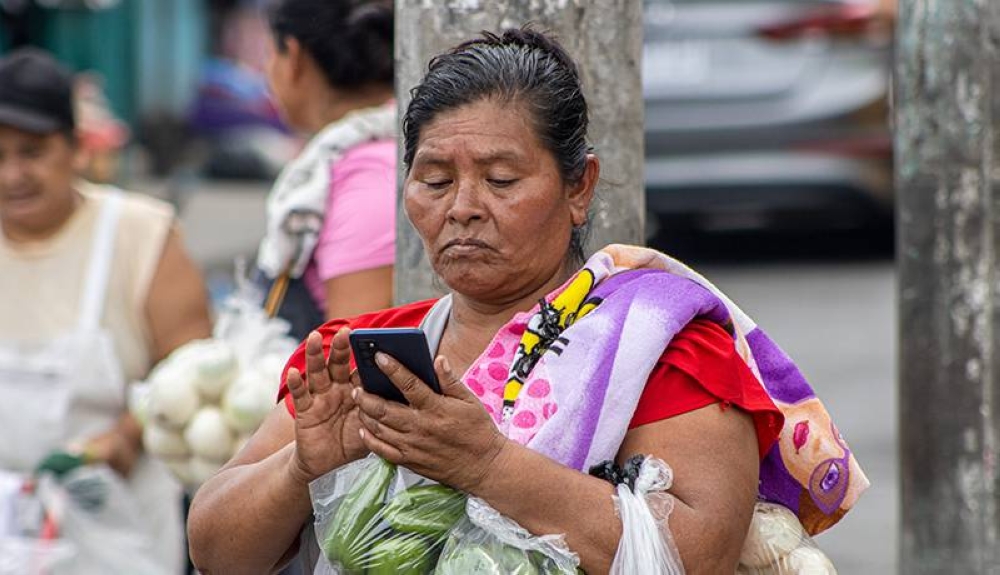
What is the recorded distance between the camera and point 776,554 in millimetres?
2727

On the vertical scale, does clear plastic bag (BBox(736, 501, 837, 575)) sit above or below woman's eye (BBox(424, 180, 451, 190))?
below

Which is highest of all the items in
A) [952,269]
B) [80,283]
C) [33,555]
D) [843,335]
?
[952,269]

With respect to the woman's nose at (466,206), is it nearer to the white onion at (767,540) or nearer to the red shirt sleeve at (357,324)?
the red shirt sleeve at (357,324)

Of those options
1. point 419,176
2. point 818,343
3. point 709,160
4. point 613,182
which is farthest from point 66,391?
point 709,160

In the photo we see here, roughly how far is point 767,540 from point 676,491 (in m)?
0.22

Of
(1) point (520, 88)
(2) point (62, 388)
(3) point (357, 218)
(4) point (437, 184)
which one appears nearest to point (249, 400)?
(3) point (357, 218)

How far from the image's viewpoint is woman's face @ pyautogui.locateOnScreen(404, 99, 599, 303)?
2.69 metres

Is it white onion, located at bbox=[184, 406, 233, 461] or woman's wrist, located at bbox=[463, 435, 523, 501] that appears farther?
white onion, located at bbox=[184, 406, 233, 461]

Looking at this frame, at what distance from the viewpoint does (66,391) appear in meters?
4.89

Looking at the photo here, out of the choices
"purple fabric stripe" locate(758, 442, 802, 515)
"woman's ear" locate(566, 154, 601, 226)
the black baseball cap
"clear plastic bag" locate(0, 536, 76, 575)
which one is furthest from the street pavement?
"woman's ear" locate(566, 154, 601, 226)

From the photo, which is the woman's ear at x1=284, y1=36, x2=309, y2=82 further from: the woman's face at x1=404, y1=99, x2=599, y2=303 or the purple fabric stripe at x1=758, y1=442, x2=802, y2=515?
the purple fabric stripe at x1=758, y1=442, x2=802, y2=515

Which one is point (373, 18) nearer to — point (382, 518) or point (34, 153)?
point (34, 153)

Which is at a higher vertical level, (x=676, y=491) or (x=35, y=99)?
(x=35, y=99)

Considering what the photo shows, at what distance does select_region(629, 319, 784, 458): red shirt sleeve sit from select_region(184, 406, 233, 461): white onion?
1680mm
